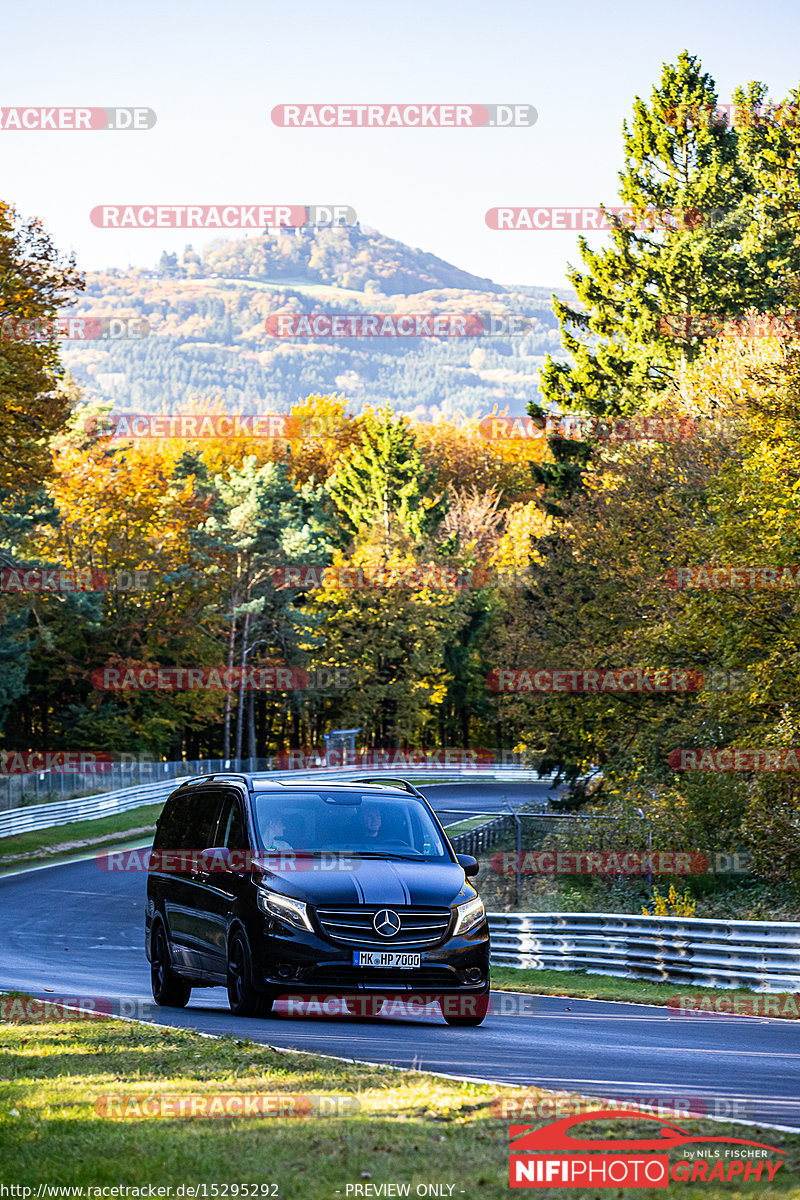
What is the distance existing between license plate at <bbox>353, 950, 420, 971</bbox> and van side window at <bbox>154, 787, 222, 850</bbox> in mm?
2322

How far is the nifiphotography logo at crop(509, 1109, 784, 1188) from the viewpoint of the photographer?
6.16m

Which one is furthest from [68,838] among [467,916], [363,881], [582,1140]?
[582,1140]

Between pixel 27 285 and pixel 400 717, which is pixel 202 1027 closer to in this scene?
pixel 27 285

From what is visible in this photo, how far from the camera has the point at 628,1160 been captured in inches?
253

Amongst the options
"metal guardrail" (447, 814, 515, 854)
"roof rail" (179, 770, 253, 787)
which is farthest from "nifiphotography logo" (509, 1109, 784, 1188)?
"metal guardrail" (447, 814, 515, 854)

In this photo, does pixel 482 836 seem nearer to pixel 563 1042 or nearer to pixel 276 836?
pixel 276 836

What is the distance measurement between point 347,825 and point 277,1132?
5674 mm

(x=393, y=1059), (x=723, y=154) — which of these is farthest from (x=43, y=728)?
(x=393, y=1059)

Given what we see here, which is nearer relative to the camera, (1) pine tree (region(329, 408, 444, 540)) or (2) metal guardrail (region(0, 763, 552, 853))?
(2) metal guardrail (region(0, 763, 552, 853))

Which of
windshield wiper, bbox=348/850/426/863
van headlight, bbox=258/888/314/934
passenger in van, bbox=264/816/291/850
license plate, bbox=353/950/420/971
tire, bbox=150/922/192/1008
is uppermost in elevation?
passenger in van, bbox=264/816/291/850

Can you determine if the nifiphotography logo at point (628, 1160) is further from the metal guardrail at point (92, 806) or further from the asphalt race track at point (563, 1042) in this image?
the metal guardrail at point (92, 806)

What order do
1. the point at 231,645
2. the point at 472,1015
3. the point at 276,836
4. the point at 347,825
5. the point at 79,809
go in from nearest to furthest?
the point at 472,1015
the point at 276,836
the point at 347,825
the point at 79,809
the point at 231,645

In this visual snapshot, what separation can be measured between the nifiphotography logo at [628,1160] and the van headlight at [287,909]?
4919mm

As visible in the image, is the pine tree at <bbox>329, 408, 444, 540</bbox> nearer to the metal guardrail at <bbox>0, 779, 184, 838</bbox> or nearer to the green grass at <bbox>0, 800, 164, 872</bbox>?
the metal guardrail at <bbox>0, 779, 184, 838</bbox>
